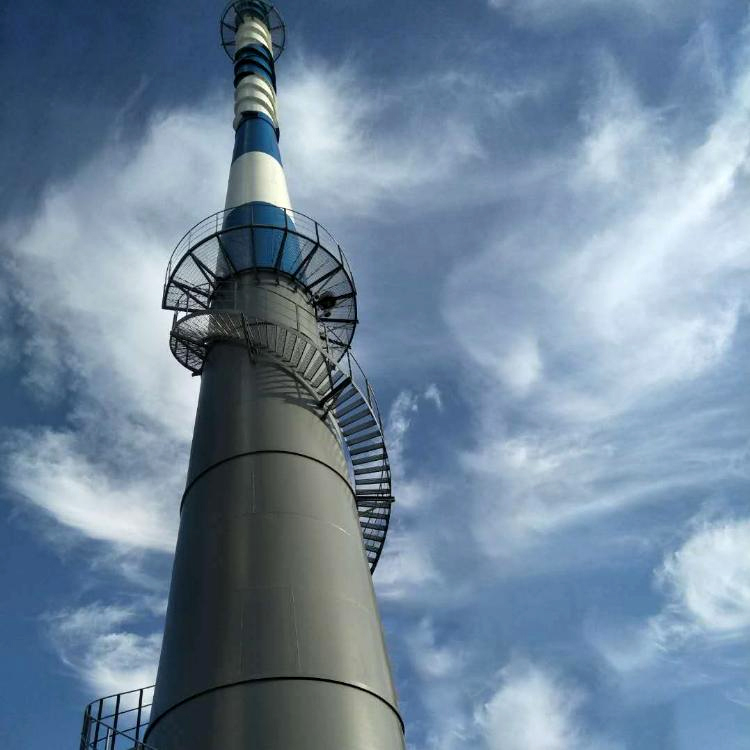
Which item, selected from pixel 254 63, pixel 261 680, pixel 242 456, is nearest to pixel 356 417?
pixel 242 456

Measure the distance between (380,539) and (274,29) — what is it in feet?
89.8

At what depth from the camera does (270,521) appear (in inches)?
447

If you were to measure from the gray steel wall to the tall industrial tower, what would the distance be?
23 mm

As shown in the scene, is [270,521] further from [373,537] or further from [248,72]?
[248,72]

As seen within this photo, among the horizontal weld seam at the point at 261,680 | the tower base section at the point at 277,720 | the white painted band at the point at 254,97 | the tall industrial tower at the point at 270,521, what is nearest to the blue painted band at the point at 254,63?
the white painted band at the point at 254,97

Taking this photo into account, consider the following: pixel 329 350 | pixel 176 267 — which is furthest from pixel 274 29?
pixel 329 350

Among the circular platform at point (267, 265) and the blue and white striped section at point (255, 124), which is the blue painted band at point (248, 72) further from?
the circular platform at point (267, 265)

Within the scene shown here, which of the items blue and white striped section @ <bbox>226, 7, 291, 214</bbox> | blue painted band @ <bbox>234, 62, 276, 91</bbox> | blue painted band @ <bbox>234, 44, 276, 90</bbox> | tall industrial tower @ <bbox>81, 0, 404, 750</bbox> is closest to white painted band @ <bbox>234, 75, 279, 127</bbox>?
blue and white striped section @ <bbox>226, 7, 291, 214</bbox>

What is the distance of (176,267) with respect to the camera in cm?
1756

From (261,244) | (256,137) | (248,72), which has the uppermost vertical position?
(248,72)

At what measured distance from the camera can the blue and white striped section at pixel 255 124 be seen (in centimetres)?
1992

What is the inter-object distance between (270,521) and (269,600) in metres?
1.48

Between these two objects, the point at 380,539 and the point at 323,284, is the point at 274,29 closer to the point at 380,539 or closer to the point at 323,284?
the point at 323,284

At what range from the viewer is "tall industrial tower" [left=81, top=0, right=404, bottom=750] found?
30.6ft
